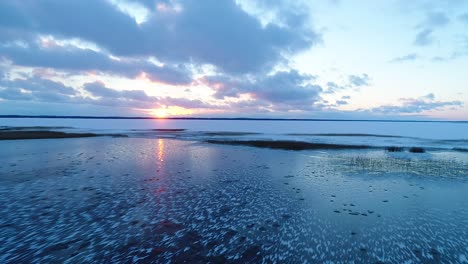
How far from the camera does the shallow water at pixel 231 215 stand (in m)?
10.6

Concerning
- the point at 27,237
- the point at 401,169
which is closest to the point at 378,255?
the point at 27,237

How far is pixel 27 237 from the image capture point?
37.3ft

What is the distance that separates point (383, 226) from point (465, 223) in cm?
496

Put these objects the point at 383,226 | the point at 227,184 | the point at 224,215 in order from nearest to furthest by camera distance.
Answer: the point at 383,226
the point at 224,215
the point at 227,184

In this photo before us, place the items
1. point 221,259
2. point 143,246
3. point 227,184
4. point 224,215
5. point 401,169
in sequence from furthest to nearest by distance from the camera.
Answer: point 401,169 < point 227,184 < point 224,215 < point 143,246 < point 221,259

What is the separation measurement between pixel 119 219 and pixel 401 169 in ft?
95.6

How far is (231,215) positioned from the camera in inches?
573

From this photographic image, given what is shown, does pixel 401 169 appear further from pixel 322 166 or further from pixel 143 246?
pixel 143 246

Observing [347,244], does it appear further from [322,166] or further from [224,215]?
[322,166]

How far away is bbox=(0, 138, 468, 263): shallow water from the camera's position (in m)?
10.6

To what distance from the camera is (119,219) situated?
44.4 feet

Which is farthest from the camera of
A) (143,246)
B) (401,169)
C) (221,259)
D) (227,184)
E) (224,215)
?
(401,169)

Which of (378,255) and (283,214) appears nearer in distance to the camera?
(378,255)

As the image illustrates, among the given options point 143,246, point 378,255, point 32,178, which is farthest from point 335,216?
point 32,178
